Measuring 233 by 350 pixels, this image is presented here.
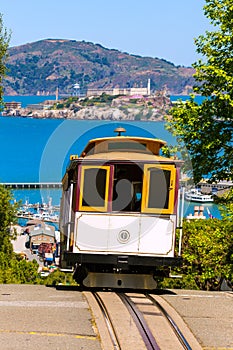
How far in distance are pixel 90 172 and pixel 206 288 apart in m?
8.95

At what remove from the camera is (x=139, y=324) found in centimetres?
1163

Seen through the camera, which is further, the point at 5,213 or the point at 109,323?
the point at 5,213

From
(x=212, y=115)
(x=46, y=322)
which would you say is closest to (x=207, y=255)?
(x=212, y=115)

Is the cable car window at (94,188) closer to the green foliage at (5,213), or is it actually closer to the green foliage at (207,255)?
the green foliage at (207,255)

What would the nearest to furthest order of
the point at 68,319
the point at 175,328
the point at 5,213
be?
1. the point at 175,328
2. the point at 68,319
3. the point at 5,213

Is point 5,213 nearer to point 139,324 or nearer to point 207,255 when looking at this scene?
point 207,255

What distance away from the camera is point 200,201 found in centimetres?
19488

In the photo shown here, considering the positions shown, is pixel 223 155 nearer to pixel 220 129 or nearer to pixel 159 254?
pixel 220 129

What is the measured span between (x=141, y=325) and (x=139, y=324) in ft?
0.27

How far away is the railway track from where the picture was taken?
10.5 metres

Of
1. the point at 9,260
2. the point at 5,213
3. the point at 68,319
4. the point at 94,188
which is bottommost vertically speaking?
the point at 9,260

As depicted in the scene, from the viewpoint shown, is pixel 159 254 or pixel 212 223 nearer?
pixel 159 254

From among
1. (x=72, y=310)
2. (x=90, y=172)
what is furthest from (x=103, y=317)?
(x=90, y=172)

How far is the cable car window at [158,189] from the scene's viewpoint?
16312 mm
